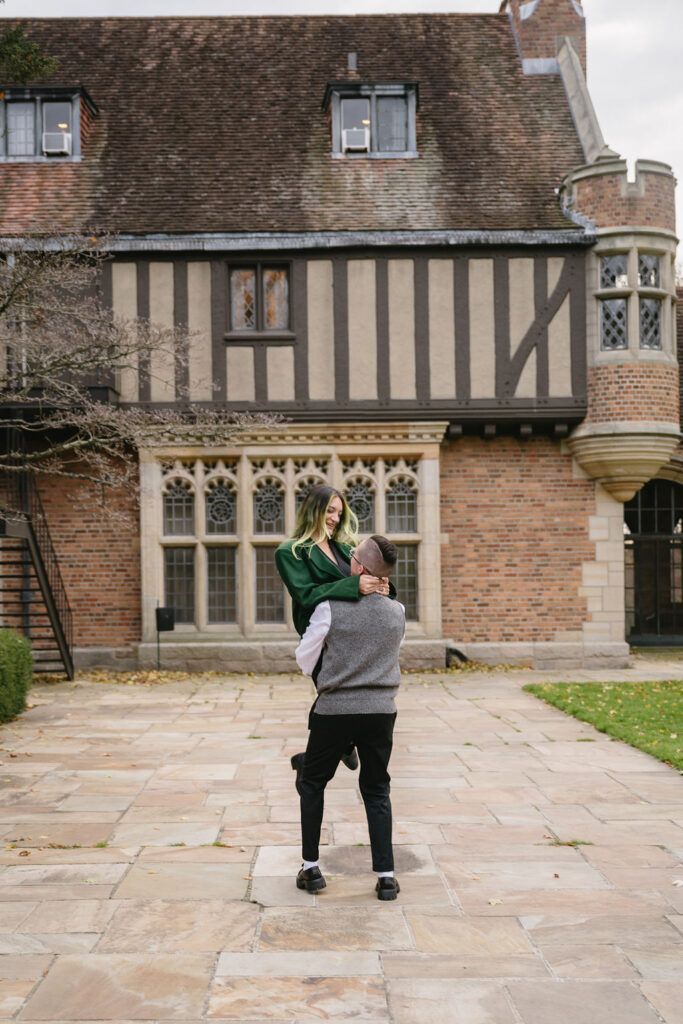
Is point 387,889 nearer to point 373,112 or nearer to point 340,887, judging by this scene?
point 340,887

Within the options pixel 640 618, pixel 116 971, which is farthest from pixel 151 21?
pixel 116 971

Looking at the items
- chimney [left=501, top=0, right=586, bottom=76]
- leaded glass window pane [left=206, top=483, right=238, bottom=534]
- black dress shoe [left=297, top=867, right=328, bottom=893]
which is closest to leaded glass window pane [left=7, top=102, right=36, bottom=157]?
leaded glass window pane [left=206, top=483, right=238, bottom=534]

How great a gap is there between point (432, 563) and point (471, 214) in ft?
15.6

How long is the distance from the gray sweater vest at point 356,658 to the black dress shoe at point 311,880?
75cm

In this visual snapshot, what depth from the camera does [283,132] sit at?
1471cm

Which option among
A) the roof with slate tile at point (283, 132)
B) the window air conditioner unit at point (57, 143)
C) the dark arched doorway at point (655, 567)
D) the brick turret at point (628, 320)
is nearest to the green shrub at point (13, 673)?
the roof with slate tile at point (283, 132)

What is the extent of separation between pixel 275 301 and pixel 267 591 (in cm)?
395

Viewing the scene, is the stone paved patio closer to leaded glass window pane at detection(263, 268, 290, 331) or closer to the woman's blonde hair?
the woman's blonde hair

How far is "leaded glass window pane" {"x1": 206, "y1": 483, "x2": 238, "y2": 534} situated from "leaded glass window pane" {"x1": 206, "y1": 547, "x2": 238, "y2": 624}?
296mm

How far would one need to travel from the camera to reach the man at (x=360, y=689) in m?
4.32

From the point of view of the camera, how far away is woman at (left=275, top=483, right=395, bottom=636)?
14.1 ft

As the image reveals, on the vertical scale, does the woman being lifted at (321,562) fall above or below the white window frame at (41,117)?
below

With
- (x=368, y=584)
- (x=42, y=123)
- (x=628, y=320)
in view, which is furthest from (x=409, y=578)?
(x=368, y=584)

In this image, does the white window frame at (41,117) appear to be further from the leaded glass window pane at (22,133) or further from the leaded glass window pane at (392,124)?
the leaded glass window pane at (392,124)
